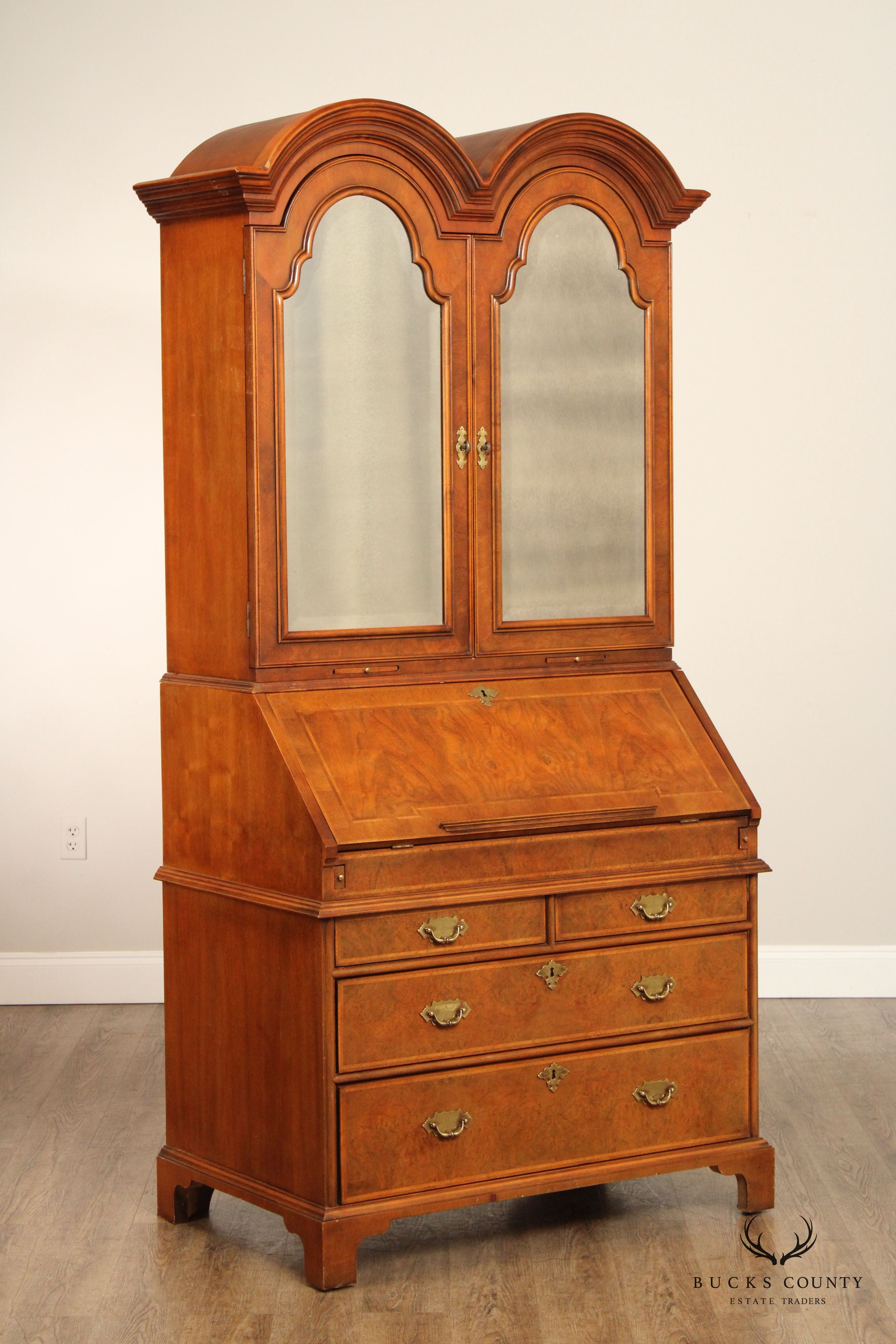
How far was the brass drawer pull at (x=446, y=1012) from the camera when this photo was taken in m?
2.69

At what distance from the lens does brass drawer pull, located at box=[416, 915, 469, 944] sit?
268cm

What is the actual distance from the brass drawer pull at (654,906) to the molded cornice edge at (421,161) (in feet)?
4.17

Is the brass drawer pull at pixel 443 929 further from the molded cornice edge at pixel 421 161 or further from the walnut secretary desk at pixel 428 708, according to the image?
the molded cornice edge at pixel 421 161

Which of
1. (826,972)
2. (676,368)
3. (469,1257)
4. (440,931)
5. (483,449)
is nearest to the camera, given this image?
(440,931)

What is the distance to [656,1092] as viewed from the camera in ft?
9.41

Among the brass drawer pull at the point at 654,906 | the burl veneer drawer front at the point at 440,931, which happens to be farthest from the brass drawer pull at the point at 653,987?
the burl veneer drawer front at the point at 440,931

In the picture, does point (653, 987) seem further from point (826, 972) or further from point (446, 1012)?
point (826, 972)

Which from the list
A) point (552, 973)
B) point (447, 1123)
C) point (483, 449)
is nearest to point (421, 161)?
point (483, 449)

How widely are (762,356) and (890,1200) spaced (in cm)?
233

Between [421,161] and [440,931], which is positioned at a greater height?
[421,161]

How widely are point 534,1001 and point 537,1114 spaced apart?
20 cm

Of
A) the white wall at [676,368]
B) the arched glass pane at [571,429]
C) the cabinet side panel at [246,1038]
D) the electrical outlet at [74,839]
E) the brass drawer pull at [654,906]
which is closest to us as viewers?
the cabinet side panel at [246,1038]

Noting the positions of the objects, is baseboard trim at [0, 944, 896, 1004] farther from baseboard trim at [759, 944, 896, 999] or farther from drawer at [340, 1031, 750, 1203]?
drawer at [340, 1031, 750, 1203]

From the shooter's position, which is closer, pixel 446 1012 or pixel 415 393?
pixel 446 1012
